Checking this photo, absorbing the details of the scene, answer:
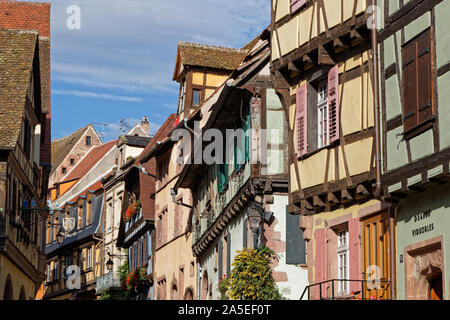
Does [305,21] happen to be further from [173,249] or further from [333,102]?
[173,249]

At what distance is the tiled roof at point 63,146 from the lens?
71.9 metres

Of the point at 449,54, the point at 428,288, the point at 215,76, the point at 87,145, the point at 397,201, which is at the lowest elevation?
the point at 428,288

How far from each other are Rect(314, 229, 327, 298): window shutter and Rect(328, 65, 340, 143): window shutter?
5.97 ft

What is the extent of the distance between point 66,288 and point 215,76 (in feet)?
81.5

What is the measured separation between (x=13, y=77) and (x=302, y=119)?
1112 centimetres

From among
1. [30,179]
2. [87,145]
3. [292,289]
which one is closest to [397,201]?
[292,289]

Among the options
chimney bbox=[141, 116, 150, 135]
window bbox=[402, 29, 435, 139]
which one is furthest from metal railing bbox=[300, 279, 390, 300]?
chimney bbox=[141, 116, 150, 135]

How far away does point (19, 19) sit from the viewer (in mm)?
35750

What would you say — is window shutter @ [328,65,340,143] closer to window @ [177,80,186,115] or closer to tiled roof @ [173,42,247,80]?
tiled roof @ [173,42,247,80]

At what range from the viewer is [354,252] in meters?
16.7

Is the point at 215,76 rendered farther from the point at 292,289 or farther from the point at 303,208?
the point at 303,208

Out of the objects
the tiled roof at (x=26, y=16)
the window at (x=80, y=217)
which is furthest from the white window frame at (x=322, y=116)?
the window at (x=80, y=217)

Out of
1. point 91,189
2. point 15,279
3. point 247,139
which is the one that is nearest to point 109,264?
point 91,189

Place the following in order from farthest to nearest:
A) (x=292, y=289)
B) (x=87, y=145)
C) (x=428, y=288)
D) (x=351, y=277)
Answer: (x=87, y=145)
(x=292, y=289)
(x=351, y=277)
(x=428, y=288)
